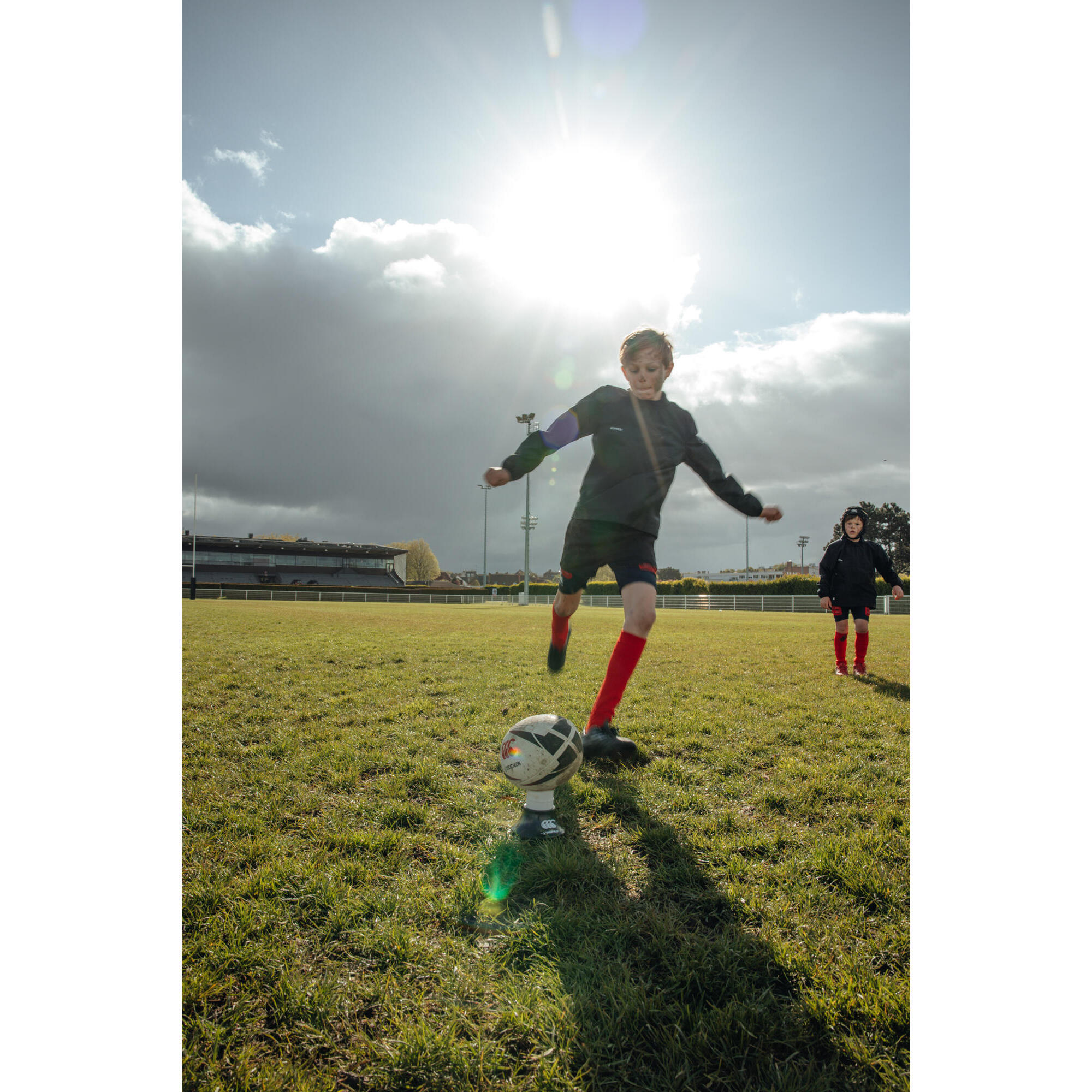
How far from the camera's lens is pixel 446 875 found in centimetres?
242

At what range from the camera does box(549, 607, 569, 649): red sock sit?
4773mm

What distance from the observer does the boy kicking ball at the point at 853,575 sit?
Answer: 27.5 feet

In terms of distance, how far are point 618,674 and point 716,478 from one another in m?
1.71

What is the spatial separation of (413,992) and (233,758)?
9.13 feet

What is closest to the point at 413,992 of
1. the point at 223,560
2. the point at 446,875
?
the point at 446,875

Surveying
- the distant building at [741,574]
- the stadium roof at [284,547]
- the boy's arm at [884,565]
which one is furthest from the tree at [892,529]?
the stadium roof at [284,547]

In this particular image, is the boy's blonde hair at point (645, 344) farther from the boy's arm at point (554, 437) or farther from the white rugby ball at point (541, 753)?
the white rugby ball at point (541, 753)

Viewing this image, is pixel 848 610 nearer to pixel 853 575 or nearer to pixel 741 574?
pixel 853 575

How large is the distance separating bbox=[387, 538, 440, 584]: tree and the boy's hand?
90.9m

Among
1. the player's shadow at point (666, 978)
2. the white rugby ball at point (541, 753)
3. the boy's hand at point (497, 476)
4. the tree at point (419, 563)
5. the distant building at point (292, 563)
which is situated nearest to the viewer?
the player's shadow at point (666, 978)

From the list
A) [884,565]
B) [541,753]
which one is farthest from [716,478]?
[884,565]

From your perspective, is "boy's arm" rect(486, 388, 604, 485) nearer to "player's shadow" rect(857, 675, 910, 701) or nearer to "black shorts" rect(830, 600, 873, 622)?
"player's shadow" rect(857, 675, 910, 701)

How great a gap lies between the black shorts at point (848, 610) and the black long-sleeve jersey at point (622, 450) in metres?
5.11
